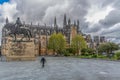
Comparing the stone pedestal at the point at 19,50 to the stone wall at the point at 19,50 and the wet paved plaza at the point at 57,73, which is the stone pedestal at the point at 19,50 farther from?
the wet paved plaza at the point at 57,73

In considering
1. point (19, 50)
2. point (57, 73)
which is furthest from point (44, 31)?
point (57, 73)

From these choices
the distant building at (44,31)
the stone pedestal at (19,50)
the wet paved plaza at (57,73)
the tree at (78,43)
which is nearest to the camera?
the wet paved plaza at (57,73)

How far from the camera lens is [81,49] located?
127 m

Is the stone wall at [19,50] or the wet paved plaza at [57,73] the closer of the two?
the wet paved plaza at [57,73]

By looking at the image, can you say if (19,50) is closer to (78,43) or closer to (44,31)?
(78,43)

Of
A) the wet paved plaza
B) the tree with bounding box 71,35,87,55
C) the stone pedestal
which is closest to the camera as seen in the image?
the wet paved plaza

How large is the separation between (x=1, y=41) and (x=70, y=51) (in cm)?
4200

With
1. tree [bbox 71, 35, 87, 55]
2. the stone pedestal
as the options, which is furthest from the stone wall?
tree [bbox 71, 35, 87, 55]

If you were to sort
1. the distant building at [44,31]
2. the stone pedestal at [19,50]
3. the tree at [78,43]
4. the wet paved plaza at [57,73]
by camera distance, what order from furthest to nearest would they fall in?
the distant building at [44,31]
the tree at [78,43]
the stone pedestal at [19,50]
the wet paved plaza at [57,73]

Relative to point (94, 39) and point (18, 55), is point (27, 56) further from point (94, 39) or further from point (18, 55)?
point (94, 39)

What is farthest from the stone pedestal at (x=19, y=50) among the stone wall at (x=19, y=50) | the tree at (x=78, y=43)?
the tree at (x=78, y=43)

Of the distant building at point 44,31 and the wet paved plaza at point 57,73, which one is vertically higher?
the distant building at point 44,31

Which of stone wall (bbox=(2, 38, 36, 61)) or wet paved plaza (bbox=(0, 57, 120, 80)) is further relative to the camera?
stone wall (bbox=(2, 38, 36, 61))

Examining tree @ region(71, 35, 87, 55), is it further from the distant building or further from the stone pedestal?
the stone pedestal
